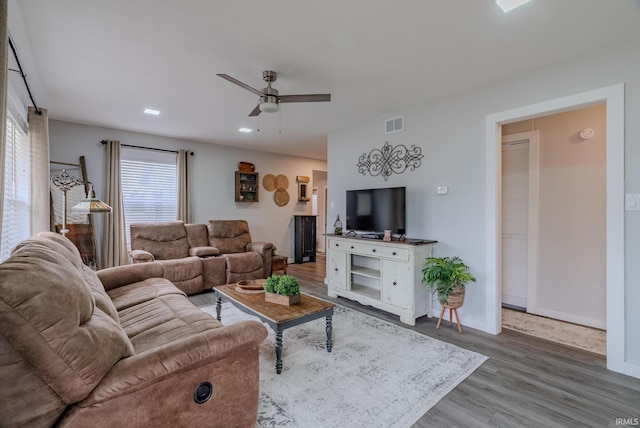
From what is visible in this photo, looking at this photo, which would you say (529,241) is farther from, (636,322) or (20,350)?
(20,350)

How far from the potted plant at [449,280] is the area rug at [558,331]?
0.77m

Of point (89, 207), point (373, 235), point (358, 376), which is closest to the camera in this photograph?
point (358, 376)

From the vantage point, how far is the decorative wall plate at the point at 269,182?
6557 mm

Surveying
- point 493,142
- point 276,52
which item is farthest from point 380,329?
point 276,52


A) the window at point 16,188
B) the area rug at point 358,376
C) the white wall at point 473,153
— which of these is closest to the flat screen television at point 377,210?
the white wall at point 473,153

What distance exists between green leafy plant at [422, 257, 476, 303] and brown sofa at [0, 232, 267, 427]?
2132 mm

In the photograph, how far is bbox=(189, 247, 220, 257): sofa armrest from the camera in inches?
182

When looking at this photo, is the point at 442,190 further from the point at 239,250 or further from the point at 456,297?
the point at 239,250

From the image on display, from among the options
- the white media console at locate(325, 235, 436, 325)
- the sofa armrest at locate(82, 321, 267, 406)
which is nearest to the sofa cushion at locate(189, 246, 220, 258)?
the white media console at locate(325, 235, 436, 325)

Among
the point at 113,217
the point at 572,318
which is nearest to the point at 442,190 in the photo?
the point at 572,318

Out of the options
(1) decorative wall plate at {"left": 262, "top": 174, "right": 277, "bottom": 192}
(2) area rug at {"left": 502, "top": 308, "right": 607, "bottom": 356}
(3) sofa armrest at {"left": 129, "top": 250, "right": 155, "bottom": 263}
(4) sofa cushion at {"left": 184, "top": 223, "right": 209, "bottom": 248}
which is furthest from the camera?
(1) decorative wall plate at {"left": 262, "top": 174, "right": 277, "bottom": 192}

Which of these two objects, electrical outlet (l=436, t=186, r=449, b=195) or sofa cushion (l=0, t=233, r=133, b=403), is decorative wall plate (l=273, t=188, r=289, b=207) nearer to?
electrical outlet (l=436, t=186, r=449, b=195)

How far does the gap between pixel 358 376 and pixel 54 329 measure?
1.89 metres

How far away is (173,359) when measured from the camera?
129 centimetres
